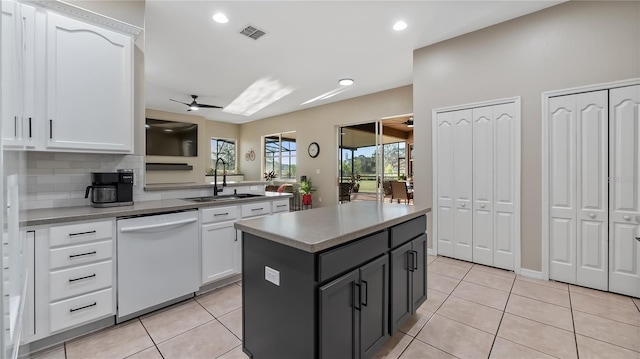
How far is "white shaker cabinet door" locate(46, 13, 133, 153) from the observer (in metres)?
2.07

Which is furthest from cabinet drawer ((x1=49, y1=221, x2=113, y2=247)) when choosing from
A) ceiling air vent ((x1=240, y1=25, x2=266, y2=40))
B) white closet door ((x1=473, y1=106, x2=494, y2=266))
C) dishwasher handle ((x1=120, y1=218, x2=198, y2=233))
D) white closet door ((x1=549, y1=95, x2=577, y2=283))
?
white closet door ((x1=549, y1=95, x2=577, y2=283))

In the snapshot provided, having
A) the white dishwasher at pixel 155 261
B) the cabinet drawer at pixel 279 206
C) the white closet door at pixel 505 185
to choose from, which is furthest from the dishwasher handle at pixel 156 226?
the white closet door at pixel 505 185

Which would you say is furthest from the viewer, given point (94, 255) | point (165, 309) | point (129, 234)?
point (165, 309)

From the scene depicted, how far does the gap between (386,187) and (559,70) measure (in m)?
5.01

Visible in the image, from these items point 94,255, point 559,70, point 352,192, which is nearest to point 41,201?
point 94,255

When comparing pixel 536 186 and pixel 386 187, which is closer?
pixel 536 186

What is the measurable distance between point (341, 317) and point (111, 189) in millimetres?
2253

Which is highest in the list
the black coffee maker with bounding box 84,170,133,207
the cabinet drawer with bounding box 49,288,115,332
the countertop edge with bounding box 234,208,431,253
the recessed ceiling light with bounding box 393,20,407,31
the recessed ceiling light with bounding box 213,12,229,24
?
the recessed ceiling light with bounding box 393,20,407,31

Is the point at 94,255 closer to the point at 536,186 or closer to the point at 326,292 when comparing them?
the point at 326,292

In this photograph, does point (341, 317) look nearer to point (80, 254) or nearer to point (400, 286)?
point (400, 286)

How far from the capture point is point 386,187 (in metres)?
7.65

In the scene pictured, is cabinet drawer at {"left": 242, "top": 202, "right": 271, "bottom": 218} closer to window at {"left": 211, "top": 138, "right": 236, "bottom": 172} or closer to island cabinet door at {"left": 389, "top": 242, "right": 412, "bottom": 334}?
island cabinet door at {"left": 389, "top": 242, "right": 412, "bottom": 334}

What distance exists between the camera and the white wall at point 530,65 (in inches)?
103

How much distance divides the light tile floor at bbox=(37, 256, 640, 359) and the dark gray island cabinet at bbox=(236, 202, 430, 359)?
40 cm
